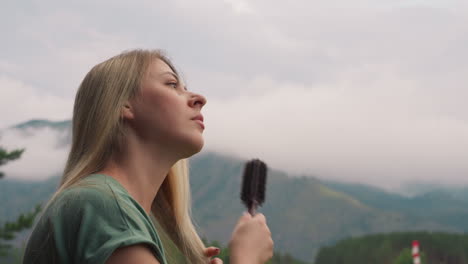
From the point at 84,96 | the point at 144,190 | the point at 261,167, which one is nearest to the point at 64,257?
the point at 144,190

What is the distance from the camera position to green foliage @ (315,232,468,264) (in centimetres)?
11200

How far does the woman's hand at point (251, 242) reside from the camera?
2641mm

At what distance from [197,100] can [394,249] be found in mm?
124849

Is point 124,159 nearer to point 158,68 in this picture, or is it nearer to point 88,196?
point 88,196

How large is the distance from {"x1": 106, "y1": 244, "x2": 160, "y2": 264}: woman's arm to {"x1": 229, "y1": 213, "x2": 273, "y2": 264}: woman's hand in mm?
586

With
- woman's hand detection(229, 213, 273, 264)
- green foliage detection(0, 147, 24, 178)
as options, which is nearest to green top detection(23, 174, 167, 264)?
woman's hand detection(229, 213, 273, 264)

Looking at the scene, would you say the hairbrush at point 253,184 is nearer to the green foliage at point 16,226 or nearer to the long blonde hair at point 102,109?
the long blonde hair at point 102,109

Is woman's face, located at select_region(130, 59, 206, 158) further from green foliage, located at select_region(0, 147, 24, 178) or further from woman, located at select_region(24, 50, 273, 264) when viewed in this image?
green foliage, located at select_region(0, 147, 24, 178)

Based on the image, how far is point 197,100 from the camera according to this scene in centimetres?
276

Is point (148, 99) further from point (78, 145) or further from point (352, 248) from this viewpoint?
point (352, 248)

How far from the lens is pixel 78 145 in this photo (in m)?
2.59

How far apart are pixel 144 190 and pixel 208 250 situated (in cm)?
58

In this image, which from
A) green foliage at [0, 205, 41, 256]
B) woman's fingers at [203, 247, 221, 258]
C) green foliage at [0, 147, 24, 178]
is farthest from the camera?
green foliage at [0, 147, 24, 178]

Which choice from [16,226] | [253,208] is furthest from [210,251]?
[16,226]
